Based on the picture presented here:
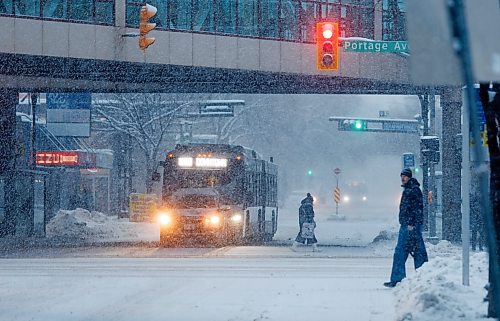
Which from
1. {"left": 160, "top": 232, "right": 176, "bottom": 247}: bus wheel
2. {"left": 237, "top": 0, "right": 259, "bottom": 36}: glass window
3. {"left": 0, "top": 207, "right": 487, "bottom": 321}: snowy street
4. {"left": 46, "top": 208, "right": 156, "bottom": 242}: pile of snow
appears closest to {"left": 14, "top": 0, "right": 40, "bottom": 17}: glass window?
{"left": 237, "top": 0, "right": 259, "bottom": 36}: glass window

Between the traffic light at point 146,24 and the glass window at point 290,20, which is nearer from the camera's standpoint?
the traffic light at point 146,24

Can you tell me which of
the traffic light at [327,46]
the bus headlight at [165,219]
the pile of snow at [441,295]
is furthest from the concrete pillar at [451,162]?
the pile of snow at [441,295]

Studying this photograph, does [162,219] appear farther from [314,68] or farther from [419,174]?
[419,174]

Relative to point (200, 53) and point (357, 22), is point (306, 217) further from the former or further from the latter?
point (357, 22)

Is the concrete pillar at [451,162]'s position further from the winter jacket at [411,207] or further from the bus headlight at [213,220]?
the winter jacket at [411,207]

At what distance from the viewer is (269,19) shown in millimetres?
32875

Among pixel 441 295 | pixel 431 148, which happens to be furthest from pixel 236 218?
pixel 441 295

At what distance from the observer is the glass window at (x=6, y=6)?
2811cm

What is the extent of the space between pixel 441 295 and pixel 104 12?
21754 mm

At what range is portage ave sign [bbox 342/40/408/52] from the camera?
2484 centimetres

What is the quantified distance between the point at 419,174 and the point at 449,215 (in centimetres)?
4093

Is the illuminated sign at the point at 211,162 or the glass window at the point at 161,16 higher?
the glass window at the point at 161,16

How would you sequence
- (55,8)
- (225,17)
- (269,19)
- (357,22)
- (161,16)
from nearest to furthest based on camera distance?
(55,8) → (161,16) → (225,17) → (269,19) → (357,22)

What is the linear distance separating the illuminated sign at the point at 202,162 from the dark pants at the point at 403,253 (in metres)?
15.0
